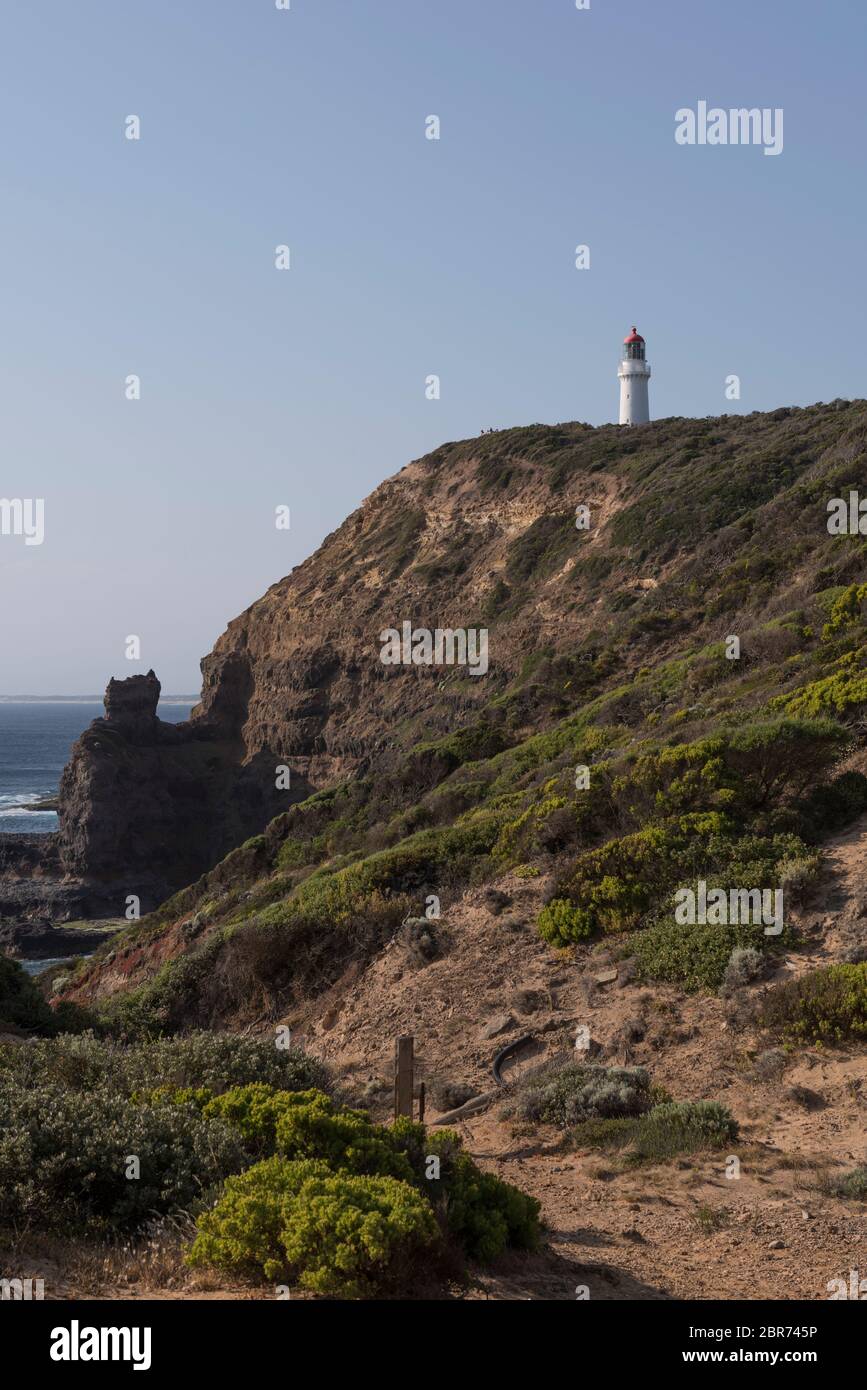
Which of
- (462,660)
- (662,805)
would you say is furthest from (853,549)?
(462,660)

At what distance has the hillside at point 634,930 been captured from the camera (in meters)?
8.45

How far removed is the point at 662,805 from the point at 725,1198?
7054mm

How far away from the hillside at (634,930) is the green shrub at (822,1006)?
0.02 m

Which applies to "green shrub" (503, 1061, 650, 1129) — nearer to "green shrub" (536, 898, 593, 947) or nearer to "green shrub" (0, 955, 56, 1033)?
"green shrub" (536, 898, 593, 947)

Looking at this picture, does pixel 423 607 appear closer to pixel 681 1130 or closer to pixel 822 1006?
pixel 822 1006

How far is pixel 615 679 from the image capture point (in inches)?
1144

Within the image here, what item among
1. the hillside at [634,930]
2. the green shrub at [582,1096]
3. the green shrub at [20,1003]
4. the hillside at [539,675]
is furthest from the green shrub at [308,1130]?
the hillside at [539,675]

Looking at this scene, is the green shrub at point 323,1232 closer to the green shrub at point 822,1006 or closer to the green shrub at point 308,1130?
the green shrub at point 308,1130

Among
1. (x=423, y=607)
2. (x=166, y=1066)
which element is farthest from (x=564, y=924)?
(x=423, y=607)

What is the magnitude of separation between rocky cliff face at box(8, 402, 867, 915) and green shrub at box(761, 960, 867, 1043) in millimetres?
21291

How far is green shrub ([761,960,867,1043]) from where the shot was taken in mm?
10430

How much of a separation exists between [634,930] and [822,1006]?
315 cm

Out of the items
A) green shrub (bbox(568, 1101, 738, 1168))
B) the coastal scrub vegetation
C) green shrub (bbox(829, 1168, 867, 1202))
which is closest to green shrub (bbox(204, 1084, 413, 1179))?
the coastal scrub vegetation
